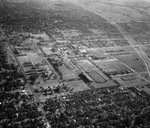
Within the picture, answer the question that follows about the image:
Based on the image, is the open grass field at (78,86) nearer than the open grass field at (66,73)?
Yes

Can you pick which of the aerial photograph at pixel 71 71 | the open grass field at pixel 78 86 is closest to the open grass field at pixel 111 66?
the aerial photograph at pixel 71 71

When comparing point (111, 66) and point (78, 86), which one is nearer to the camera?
point (78, 86)

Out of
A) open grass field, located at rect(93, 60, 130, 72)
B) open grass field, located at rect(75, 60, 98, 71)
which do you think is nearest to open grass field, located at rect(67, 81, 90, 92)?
open grass field, located at rect(75, 60, 98, 71)

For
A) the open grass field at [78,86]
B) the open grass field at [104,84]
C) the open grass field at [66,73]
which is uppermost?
the open grass field at [66,73]

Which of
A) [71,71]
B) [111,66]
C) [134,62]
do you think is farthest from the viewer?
[134,62]

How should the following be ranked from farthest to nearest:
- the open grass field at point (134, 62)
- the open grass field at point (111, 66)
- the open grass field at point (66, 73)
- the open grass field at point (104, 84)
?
1. the open grass field at point (134, 62)
2. the open grass field at point (111, 66)
3. the open grass field at point (66, 73)
4. the open grass field at point (104, 84)

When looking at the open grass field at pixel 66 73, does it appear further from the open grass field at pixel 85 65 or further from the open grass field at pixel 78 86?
the open grass field at pixel 85 65

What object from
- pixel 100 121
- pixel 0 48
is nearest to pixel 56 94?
pixel 100 121

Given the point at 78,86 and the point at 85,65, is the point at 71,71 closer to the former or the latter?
the point at 85,65

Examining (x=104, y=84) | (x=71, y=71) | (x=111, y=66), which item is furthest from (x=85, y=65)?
(x=104, y=84)

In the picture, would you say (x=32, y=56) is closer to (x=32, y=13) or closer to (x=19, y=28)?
(x=19, y=28)
